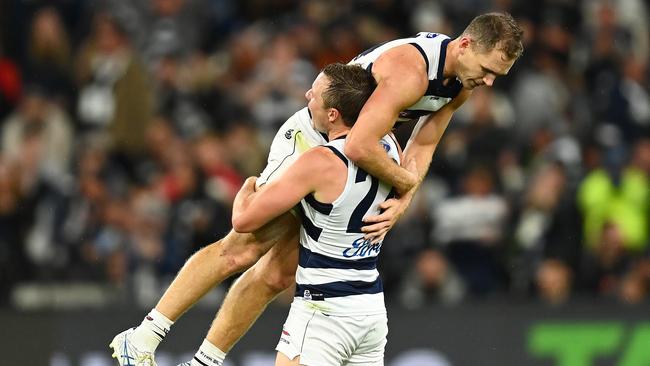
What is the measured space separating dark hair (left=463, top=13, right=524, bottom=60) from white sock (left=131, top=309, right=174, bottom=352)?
218 centimetres

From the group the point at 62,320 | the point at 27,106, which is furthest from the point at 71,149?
the point at 62,320

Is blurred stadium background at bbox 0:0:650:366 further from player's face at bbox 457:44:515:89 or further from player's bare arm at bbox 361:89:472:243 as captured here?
player's face at bbox 457:44:515:89

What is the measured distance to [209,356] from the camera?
7348 millimetres

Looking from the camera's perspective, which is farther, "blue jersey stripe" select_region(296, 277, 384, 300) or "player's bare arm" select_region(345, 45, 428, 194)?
"blue jersey stripe" select_region(296, 277, 384, 300)

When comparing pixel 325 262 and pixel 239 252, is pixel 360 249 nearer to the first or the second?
pixel 325 262

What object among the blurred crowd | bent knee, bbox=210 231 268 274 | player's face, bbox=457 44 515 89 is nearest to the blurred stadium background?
the blurred crowd

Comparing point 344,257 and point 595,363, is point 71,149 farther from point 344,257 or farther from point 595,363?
point 344,257

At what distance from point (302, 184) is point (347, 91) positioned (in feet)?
1.84

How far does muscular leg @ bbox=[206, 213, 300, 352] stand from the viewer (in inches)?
291

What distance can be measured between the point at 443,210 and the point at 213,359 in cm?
545

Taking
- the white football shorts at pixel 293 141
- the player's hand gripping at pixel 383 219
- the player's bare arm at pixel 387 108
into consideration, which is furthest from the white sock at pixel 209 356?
the player's bare arm at pixel 387 108

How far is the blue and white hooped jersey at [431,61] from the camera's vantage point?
7195mm

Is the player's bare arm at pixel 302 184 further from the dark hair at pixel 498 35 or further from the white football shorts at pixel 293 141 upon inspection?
the dark hair at pixel 498 35

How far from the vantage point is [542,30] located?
48.8 ft
